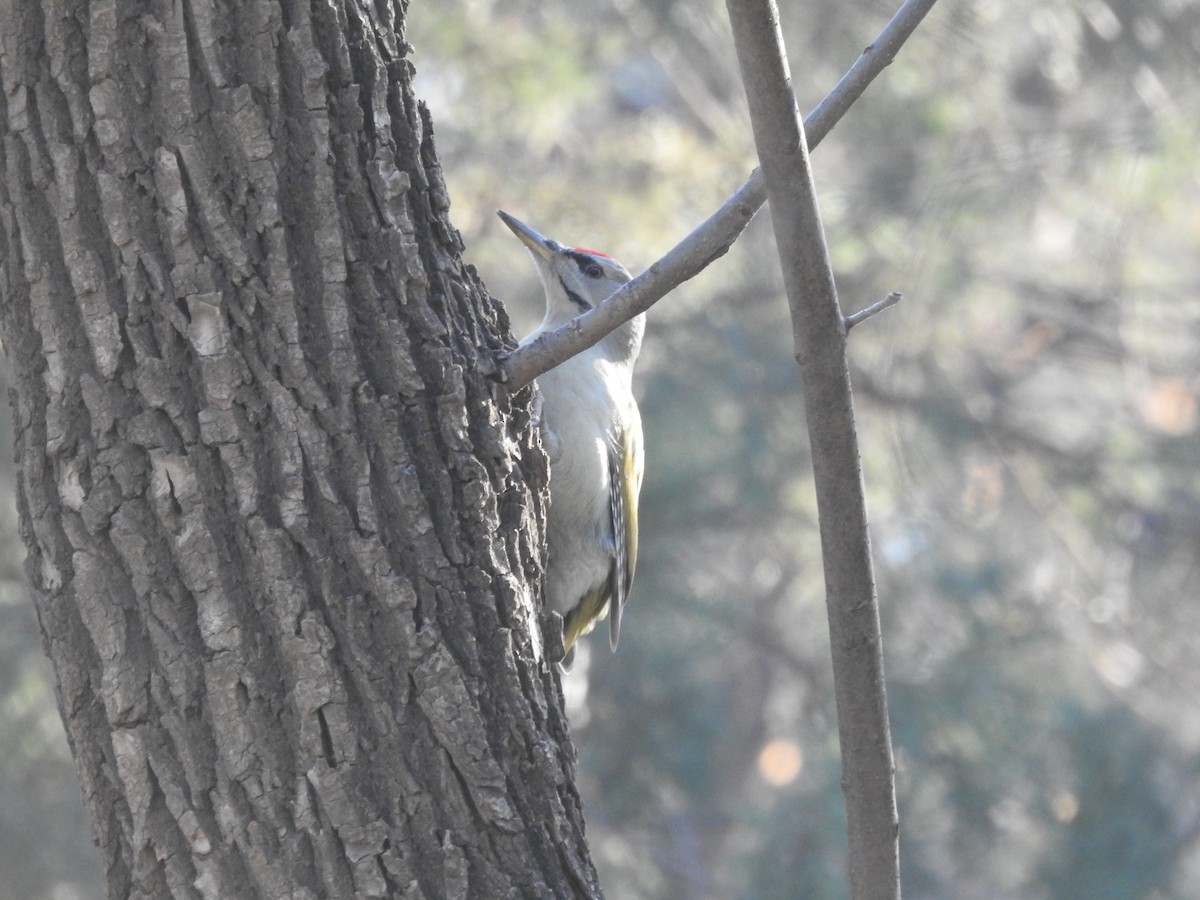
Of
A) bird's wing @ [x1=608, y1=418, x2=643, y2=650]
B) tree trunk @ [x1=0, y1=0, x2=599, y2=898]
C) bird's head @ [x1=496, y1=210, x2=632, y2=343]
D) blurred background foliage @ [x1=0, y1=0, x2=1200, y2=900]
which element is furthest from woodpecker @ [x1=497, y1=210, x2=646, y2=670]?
blurred background foliage @ [x1=0, y1=0, x2=1200, y2=900]

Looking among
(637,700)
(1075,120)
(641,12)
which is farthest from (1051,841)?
(641,12)

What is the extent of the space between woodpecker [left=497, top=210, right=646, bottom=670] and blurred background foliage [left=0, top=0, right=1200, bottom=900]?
3.99 meters

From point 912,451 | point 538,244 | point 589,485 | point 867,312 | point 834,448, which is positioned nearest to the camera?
point 834,448

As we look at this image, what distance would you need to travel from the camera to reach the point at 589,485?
3.62 meters

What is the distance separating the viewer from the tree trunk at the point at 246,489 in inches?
73.5

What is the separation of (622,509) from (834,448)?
2069 mm

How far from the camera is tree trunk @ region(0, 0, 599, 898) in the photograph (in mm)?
1868

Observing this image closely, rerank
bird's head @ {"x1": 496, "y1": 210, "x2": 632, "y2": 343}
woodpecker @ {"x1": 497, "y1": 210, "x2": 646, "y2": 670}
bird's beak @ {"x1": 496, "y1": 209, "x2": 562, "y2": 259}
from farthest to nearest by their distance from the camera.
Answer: bird's head @ {"x1": 496, "y1": 210, "x2": 632, "y2": 343} < bird's beak @ {"x1": 496, "y1": 209, "x2": 562, "y2": 259} < woodpecker @ {"x1": 497, "y1": 210, "x2": 646, "y2": 670}

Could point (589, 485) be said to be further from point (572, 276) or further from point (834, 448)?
point (834, 448)

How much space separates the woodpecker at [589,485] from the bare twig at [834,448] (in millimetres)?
1389

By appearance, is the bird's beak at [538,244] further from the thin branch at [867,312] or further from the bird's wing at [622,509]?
the thin branch at [867,312]

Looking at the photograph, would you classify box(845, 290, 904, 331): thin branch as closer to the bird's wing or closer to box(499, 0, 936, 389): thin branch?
box(499, 0, 936, 389): thin branch

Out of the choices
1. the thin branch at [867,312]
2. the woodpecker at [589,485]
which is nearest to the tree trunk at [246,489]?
the thin branch at [867,312]

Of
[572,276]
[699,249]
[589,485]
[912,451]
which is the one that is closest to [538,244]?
[572,276]
